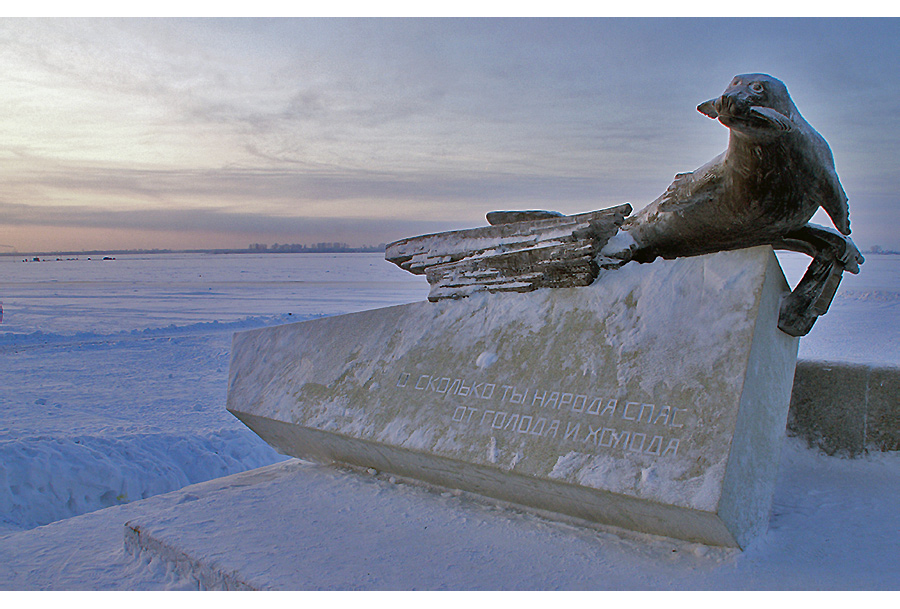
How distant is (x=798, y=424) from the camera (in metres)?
3.68

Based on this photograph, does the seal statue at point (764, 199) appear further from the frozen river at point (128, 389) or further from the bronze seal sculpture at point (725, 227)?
the frozen river at point (128, 389)

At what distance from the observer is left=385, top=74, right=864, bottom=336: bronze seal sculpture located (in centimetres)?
251

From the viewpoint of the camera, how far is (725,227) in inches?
115

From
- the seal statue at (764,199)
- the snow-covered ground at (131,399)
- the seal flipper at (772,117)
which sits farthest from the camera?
the snow-covered ground at (131,399)

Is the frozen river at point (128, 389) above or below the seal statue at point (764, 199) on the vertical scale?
below

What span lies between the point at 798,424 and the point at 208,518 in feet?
11.0

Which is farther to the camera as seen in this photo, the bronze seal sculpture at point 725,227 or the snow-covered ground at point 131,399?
the snow-covered ground at point 131,399

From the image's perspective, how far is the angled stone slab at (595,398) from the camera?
243 cm

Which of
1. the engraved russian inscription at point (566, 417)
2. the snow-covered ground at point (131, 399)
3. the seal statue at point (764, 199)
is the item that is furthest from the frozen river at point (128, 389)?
the engraved russian inscription at point (566, 417)

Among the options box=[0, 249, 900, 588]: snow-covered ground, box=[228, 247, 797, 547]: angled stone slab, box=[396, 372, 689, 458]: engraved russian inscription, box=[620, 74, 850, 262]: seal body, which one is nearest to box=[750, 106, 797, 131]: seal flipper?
box=[620, 74, 850, 262]: seal body

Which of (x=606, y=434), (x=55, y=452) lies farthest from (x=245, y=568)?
(x=55, y=452)

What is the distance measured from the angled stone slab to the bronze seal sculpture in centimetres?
14

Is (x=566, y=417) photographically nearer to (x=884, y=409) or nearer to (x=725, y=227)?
(x=725, y=227)

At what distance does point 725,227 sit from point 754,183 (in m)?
0.31
